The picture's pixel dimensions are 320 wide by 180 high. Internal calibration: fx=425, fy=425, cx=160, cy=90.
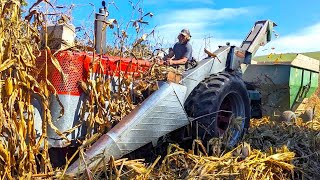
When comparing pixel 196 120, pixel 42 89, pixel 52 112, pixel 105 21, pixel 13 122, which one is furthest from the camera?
pixel 196 120

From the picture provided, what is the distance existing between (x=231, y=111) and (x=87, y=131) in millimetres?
2047

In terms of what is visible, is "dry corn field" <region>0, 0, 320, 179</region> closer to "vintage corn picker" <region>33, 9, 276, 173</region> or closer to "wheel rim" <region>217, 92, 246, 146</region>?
"vintage corn picker" <region>33, 9, 276, 173</region>

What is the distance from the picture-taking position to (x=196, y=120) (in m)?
4.53

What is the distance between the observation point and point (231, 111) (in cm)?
520

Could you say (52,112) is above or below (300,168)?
above

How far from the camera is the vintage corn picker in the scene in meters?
3.70

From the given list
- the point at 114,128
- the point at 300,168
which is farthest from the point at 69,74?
the point at 300,168

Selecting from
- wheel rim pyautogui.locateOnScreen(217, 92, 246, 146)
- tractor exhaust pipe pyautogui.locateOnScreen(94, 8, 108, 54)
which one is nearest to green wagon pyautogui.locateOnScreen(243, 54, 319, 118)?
wheel rim pyautogui.locateOnScreen(217, 92, 246, 146)

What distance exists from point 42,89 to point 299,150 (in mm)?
2954

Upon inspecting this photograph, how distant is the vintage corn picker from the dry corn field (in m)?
0.09

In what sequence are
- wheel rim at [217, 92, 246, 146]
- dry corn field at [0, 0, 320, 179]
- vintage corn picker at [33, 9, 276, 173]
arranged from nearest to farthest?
1. dry corn field at [0, 0, 320, 179]
2. vintage corn picker at [33, 9, 276, 173]
3. wheel rim at [217, 92, 246, 146]

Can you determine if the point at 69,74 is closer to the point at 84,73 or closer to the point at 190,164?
the point at 84,73

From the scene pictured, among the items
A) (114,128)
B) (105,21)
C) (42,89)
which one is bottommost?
(114,128)

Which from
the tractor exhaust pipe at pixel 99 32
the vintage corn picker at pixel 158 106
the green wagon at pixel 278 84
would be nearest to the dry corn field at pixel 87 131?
the vintage corn picker at pixel 158 106
